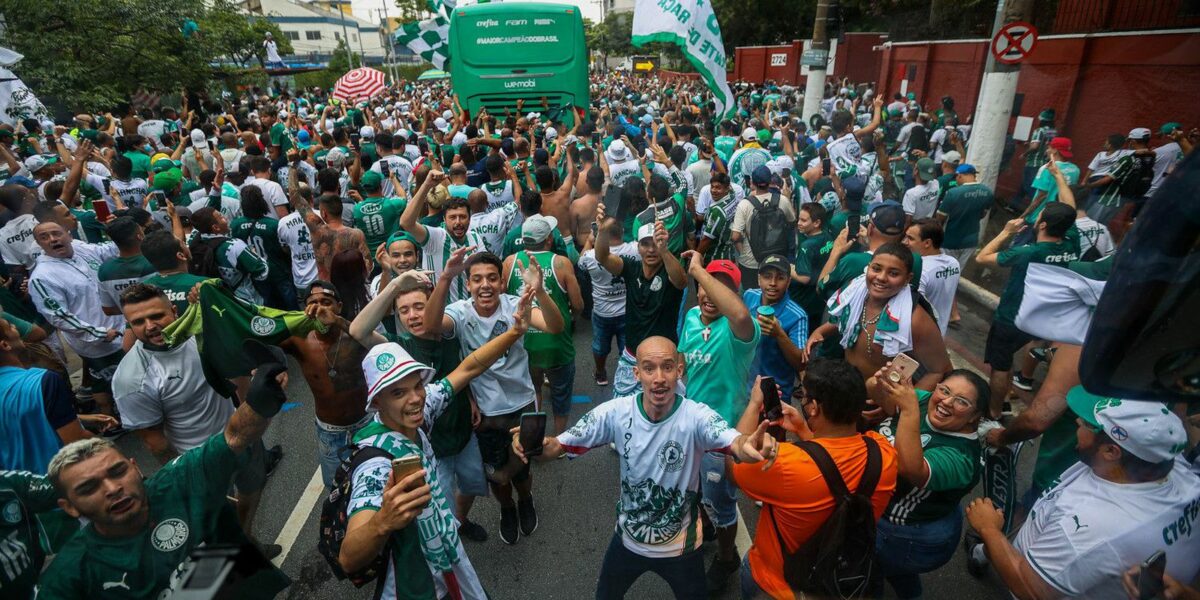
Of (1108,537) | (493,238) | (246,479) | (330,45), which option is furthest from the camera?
(330,45)

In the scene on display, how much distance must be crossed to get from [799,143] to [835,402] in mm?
9909

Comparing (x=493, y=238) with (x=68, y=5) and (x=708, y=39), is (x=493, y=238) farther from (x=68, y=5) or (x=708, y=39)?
(x=68, y=5)

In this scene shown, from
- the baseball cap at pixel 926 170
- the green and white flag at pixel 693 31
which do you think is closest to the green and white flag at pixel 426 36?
the green and white flag at pixel 693 31

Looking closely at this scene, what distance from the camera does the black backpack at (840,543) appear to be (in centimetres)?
229

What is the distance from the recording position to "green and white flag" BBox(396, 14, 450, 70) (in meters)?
15.6

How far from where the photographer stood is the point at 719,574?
3.67 meters

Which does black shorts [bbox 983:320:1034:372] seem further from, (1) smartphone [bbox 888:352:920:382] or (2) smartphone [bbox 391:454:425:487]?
(2) smartphone [bbox 391:454:425:487]

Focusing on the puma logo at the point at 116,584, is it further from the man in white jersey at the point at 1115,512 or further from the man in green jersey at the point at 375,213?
the man in green jersey at the point at 375,213

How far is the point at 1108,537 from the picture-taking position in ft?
7.06

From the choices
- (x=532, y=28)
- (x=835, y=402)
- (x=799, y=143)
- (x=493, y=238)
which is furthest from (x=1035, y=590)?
(x=532, y=28)

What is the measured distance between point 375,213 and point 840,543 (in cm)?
583

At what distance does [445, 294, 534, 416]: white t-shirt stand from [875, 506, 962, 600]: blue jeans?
88.9 inches

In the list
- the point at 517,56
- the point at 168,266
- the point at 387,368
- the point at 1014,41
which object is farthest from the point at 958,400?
the point at 517,56

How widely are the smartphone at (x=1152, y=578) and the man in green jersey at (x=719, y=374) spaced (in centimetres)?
180
